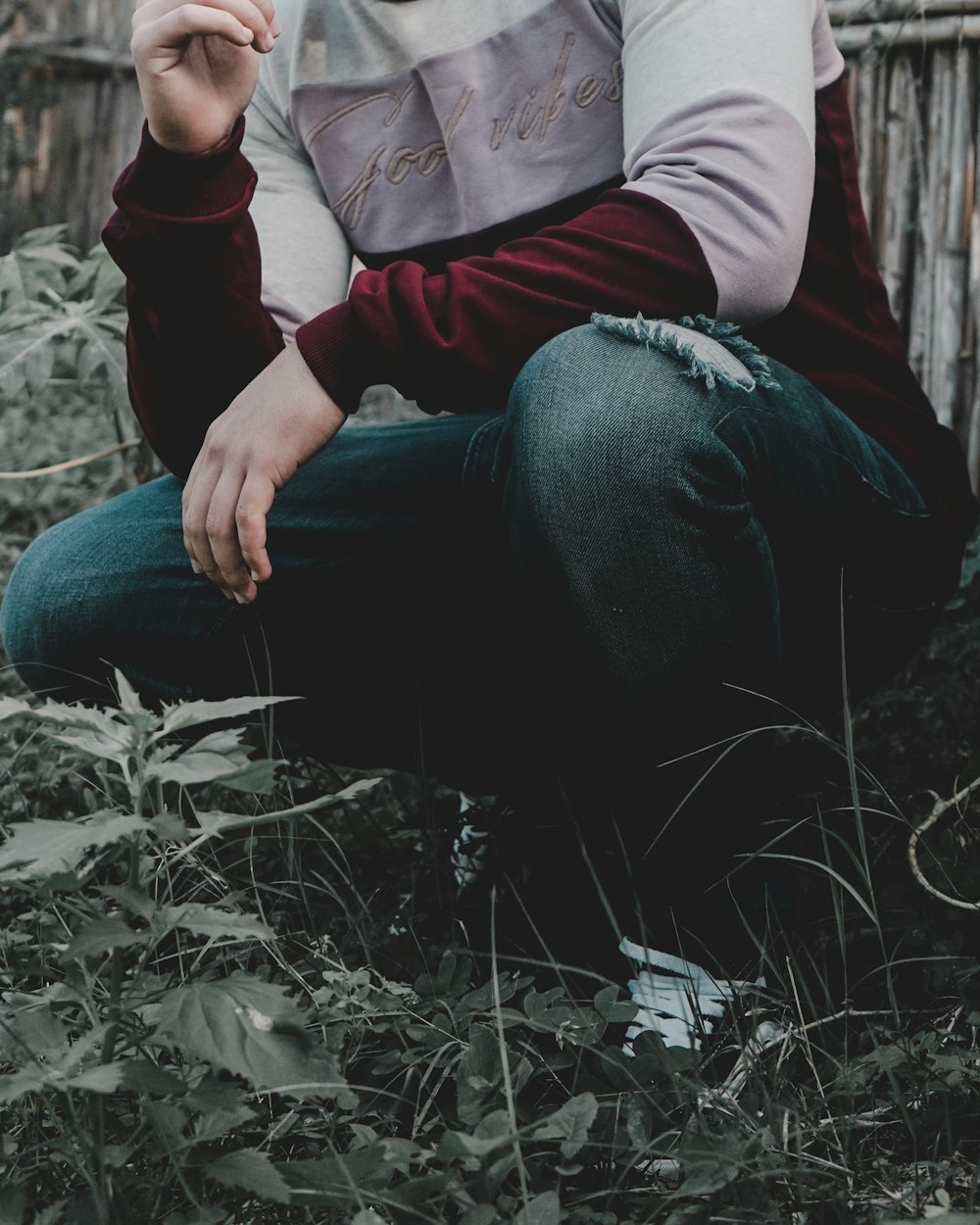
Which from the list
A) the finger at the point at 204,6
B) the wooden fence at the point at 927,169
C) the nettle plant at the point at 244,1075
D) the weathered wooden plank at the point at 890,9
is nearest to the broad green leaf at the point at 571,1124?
the nettle plant at the point at 244,1075

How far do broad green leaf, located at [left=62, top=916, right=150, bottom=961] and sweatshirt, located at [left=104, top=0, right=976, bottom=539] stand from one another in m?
0.65

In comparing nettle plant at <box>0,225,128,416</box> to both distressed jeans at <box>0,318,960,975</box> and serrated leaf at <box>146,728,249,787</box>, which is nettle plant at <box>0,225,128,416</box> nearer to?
distressed jeans at <box>0,318,960,975</box>

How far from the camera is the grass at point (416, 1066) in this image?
2.78 ft

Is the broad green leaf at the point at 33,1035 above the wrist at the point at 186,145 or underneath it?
underneath

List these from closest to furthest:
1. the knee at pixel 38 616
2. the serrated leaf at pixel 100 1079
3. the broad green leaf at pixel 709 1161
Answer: the serrated leaf at pixel 100 1079 → the broad green leaf at pixel 709 1161 → the knee at pixel 38 616

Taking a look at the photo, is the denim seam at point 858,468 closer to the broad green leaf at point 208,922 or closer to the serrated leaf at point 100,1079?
the broad green leaf at point 208,922

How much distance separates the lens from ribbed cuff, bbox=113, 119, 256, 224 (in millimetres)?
1303

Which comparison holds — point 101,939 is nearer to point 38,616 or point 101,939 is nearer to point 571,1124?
point 571,1124

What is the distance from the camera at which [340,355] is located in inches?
51.2

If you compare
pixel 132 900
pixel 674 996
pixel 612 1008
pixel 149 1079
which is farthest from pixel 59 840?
pixel 674 996

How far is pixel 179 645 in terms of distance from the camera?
Result: 1.56 metres

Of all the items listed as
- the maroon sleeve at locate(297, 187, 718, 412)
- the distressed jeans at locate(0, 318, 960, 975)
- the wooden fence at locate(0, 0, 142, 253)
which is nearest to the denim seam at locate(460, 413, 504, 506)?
the distressed jeans at locate(0, 318, 960, 975)

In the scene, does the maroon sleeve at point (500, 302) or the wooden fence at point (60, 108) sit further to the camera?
the wooden fence at point (60, 108)

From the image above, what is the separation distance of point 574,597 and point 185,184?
0.60 metres
